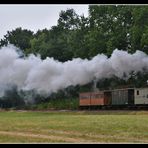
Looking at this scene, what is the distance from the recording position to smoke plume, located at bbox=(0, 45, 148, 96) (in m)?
40.3

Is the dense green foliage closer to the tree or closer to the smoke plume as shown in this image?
the smoke plume

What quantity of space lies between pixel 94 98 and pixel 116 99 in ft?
9.64

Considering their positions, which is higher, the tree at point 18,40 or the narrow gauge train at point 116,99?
the tree at point 18,40

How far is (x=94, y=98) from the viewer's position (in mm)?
49062

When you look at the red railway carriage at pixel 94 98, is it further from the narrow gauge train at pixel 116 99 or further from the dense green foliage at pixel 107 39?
the dense green foliage at pixel 107 39

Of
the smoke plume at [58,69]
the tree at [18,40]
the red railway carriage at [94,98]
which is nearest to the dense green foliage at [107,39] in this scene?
the red railway carriage at [94,98]

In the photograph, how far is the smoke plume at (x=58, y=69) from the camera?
40.3 m

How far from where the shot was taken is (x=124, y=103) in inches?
1799

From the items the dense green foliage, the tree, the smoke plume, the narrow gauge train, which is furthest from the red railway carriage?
the tree

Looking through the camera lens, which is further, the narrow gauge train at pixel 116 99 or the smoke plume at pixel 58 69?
the narrow gauge train at pixel 116 99

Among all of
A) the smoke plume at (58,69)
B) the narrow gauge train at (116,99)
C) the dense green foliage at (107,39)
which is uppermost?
the dense green foliage at (107,39)

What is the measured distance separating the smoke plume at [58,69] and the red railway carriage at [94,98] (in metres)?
2.83

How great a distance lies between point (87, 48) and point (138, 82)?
9.51m

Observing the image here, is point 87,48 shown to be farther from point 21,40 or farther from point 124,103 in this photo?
point 21,40
